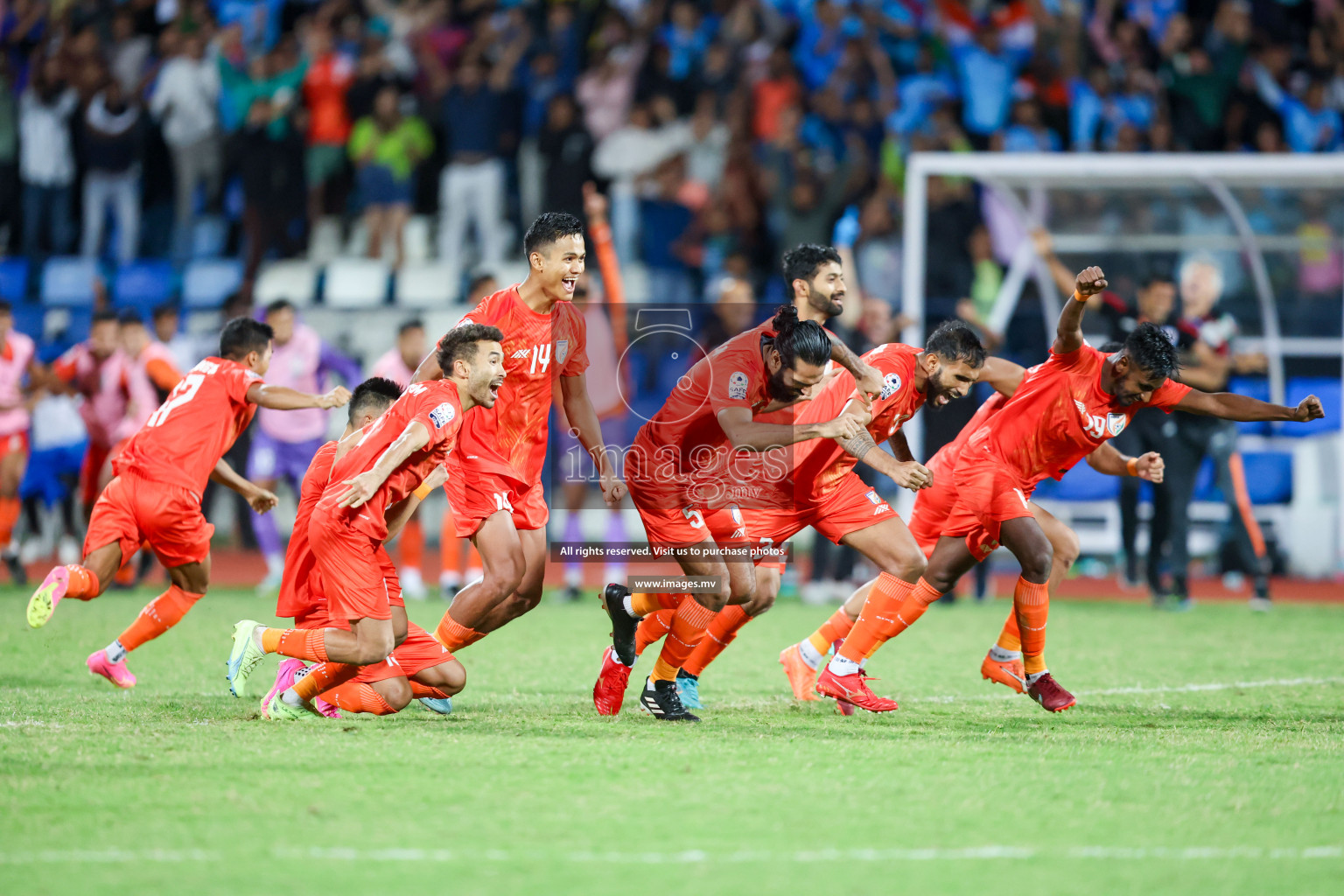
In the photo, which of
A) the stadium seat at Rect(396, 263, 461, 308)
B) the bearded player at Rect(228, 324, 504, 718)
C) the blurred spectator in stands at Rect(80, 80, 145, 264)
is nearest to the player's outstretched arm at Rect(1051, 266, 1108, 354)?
the bearded player at Rect(228, 324, 504, 718)

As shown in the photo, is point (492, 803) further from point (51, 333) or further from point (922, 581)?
point (51, 333)

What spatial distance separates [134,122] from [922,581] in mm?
13298

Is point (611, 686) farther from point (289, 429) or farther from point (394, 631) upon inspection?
point (289, 429)

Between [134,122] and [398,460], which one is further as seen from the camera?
[134,122]

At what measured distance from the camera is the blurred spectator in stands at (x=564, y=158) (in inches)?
627

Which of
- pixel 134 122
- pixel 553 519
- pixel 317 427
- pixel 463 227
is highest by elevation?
pixel 134 122

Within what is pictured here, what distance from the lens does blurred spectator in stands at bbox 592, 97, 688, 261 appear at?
16609mm

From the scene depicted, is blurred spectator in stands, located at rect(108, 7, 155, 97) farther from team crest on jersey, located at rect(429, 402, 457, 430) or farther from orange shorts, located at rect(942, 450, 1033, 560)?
orange shorts, located at rect(942, 450, 1033, 560)

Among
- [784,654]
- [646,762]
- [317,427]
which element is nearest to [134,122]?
[317,427]

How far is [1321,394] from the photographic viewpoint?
45.0 ft

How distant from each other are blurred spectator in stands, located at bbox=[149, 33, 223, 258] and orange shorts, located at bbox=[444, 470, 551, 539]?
12.2 m

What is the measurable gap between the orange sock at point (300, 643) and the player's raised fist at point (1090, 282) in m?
3.62

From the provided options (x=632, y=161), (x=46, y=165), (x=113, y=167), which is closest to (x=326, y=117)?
(x=113, y=167)

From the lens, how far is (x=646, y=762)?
5387mm
